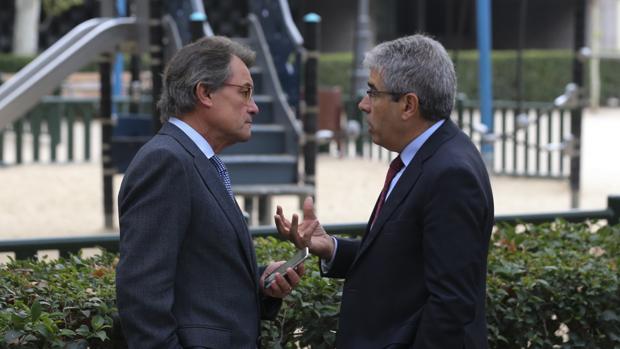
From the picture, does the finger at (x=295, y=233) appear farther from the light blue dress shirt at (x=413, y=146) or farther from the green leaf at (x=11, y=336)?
the green leaf at (x=11, y=336)

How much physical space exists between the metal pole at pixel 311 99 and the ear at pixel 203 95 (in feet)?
25.3

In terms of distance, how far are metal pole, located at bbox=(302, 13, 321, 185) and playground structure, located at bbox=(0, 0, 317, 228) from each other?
0.01 m

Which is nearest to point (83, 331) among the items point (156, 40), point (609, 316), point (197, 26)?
point (609, 316)

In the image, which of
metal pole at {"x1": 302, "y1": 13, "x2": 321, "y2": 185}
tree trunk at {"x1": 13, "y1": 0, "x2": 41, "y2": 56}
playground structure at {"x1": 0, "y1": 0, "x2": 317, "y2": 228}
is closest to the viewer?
playground structure at {"x1": 0, "y1": 0, "x2": 317, "y2": 228}

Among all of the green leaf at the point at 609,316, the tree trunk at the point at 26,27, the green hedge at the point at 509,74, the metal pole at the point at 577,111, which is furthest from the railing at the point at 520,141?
the tree trunk at the point at 26,27

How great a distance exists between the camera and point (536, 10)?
127 feet

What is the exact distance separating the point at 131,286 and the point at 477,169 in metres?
0.97

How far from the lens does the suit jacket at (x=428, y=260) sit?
3.09 m

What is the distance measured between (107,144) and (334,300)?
7.78 meters

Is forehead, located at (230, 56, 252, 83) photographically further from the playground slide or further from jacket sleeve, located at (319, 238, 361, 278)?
the playground slide

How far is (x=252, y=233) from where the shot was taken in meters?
5.42

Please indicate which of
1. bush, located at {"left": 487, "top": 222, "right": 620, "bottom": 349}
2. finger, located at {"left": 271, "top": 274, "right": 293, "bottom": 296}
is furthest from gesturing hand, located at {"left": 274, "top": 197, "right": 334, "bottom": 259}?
bush, located at {"left": 487, "top": 222, "right": 620, "bottom": 349}

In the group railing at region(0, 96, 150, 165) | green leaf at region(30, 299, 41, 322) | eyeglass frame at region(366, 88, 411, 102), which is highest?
eyeglass frame at region(366, 88, 411, 102)

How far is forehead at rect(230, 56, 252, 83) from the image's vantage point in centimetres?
325
